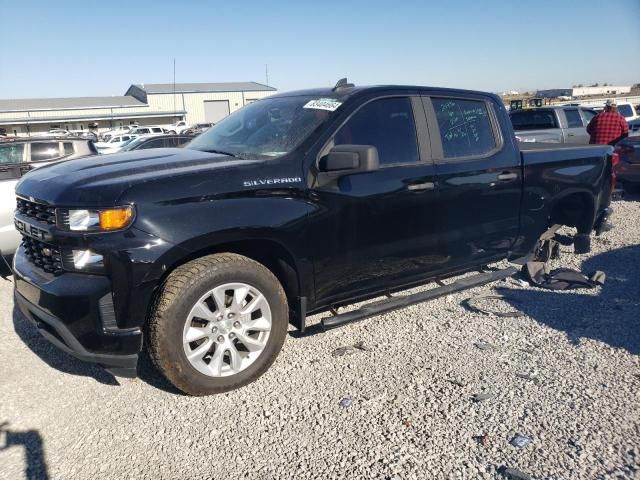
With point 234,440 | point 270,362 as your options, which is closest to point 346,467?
point 234,440

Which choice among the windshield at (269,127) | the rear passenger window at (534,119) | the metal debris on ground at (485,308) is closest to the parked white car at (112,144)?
the rear passenger window at (534,119)

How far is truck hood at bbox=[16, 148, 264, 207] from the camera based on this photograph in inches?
110

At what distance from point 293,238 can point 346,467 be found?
1.41 m

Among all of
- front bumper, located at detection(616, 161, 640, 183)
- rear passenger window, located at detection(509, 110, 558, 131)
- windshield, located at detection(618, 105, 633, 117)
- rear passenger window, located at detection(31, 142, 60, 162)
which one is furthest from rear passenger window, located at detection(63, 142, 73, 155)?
windshield, located at detection(618, 105, 633, 117)

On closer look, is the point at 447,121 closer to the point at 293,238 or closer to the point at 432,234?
the point at 432,234

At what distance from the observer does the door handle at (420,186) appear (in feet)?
12.3

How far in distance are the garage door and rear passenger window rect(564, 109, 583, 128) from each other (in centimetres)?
5335

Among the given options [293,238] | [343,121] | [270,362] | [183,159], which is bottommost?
[270,362]

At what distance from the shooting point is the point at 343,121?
3531mm

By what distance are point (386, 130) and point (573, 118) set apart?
10581 millimetres

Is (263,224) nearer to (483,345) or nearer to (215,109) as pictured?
(483,345)

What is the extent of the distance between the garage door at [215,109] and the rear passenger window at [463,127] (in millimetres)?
59930

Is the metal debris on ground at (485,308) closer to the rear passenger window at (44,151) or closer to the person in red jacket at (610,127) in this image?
the rear passenger window at (44,151)

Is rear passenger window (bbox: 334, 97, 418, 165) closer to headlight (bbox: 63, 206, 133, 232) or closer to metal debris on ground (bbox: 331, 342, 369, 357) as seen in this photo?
metal debris on ground (bbox: 331, 342, 369, 357)
